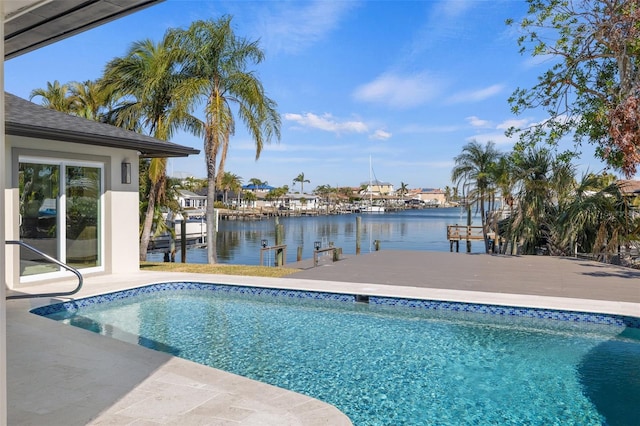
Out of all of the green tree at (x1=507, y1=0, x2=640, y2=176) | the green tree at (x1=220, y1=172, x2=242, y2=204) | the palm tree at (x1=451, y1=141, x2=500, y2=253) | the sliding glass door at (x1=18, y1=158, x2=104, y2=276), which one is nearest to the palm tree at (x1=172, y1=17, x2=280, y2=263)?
the sliding glass door at (x1=18, y1=158, x2=104, y2=276)

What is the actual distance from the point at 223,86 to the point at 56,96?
11.5 metres

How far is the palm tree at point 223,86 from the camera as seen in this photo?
51.4 feet

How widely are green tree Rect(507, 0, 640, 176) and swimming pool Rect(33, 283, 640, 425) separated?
4380 millimetres

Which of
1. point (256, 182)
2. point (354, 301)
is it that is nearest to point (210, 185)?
point (354, 301)

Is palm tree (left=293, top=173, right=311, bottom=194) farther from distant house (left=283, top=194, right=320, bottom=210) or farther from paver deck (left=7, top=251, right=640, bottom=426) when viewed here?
paver deck (left=7, top=251, right=640, bottom=426)

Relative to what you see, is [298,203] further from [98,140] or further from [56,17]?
[56,17]

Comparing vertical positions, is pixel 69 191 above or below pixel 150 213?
above

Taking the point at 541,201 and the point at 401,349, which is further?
the point at 541,201

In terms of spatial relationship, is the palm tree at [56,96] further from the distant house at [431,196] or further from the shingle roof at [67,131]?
the distant house at [431,196]

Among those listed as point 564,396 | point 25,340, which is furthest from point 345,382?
point 25,340

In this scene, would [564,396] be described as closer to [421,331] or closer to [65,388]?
[421,331]

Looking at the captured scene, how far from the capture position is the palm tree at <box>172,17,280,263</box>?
15.7m

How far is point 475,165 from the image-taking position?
2672 centimetres

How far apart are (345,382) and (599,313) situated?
461cm
